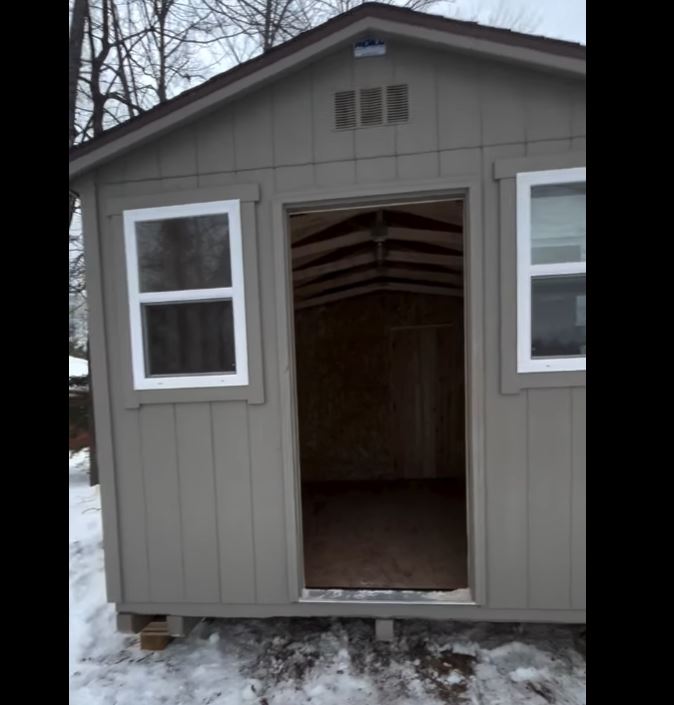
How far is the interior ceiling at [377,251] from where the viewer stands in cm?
256

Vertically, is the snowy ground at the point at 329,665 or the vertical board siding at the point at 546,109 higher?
the vertical board siding at the point at 546,109

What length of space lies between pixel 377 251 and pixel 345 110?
1.42m

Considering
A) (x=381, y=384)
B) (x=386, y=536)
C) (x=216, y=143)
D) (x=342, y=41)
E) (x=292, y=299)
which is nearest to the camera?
(x=342, y=41)

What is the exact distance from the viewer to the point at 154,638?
226 centimetres

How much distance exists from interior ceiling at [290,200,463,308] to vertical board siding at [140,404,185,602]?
1423 millimetres

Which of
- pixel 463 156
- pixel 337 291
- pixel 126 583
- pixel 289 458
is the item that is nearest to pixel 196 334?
pixel 289 458

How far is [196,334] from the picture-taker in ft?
7.12

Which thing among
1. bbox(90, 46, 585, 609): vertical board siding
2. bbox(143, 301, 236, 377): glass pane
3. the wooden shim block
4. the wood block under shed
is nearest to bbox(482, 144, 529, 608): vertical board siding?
bbox(90, 46, 585, 609): vertical board siding

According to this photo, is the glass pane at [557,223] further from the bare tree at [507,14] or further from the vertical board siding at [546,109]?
the bare tree at [507,14]

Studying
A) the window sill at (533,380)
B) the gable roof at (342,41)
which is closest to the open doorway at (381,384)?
the gable roof at (342,41)

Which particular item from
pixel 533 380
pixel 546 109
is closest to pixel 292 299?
pixel 533 380

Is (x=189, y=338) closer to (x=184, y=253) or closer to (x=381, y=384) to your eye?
(x=184, y=253)
